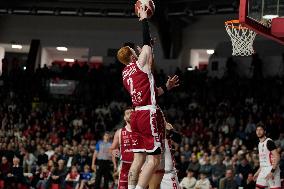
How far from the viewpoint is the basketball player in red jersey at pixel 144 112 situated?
7156 millimetres

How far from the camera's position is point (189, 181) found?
16641 mm

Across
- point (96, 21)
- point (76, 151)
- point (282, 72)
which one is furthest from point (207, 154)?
point (96, 21)

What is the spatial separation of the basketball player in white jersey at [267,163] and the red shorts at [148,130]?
4.37 m

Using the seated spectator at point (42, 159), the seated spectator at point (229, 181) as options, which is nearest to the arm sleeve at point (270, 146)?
the seated spectator at point (229, 181)

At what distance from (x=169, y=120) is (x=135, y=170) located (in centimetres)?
1723

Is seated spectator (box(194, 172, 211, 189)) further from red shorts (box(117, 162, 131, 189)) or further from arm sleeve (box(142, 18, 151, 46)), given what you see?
arm sleeve (box(142, 18, 151, 46))

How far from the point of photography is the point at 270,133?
20.4m

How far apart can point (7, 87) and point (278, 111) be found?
51.0 feet

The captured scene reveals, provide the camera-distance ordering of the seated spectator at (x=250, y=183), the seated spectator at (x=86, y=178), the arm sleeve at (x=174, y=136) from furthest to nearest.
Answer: the seated spectator at (x=86, y=178), the seated spectator at (x=250, y=183), the arm sleeve at (x=174, y=136)

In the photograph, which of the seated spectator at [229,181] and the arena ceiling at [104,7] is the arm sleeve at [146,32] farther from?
the arena ceiling at [104,7]

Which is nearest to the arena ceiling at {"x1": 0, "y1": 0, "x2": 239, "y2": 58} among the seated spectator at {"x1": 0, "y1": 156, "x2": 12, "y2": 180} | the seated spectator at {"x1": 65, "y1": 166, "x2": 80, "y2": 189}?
the seated spectator at {"x1": 65, "y1": 166, "x2": 80, "y2": 189}

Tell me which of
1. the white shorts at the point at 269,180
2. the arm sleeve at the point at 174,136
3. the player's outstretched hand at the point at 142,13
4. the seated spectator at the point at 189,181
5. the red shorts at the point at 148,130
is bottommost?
the seated spectator at the point at 189,181

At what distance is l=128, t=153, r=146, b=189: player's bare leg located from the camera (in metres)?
7.28

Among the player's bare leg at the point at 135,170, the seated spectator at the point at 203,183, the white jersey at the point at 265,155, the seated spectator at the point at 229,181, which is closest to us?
the player's bare leg at the point at 135,170
